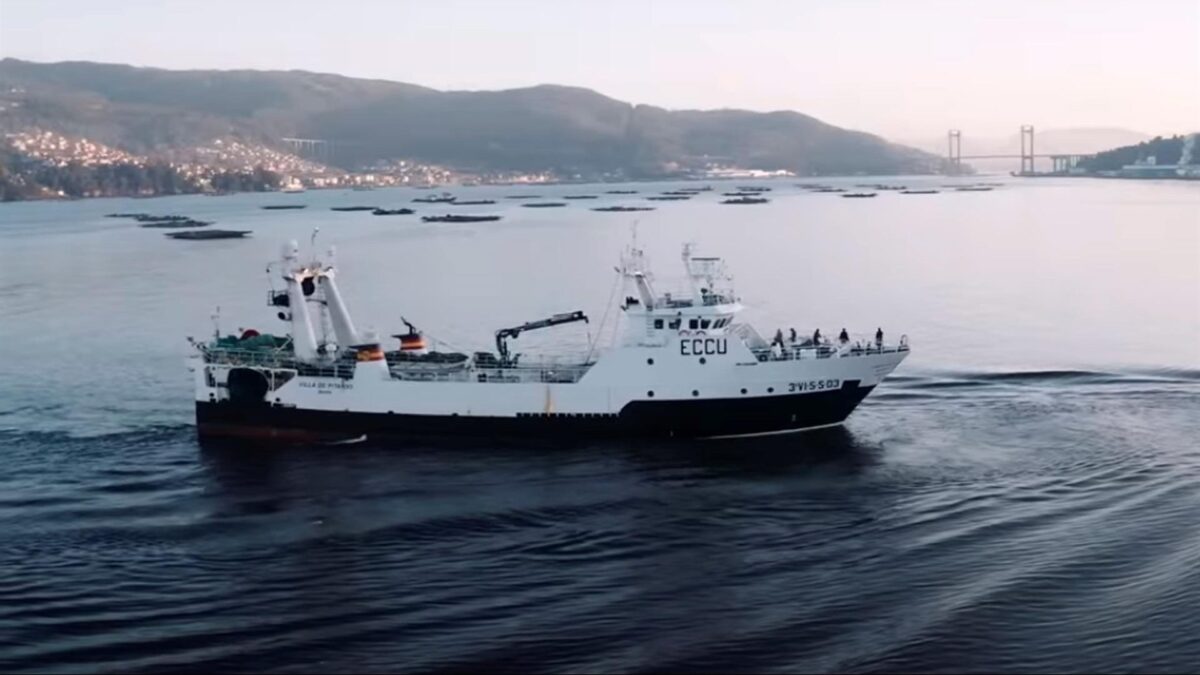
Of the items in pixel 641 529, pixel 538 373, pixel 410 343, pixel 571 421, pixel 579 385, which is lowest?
pixel 641 529

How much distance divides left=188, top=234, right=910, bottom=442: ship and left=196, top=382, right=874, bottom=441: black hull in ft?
0.09

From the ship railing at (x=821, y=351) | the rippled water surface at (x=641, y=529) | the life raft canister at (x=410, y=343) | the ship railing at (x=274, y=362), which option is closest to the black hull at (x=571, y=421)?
the rippled water surface at (x=641, y=529)

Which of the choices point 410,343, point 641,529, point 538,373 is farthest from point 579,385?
point 641,529

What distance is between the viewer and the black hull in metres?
26.4

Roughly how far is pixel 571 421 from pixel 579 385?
0.78 metres

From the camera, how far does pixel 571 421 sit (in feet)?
87.0

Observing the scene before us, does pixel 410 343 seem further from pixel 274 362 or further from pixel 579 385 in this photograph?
pixel 579 385

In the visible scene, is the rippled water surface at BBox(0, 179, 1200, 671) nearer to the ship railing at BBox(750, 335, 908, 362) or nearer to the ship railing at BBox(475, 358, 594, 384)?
the ship railing at BBox(475, 358, 594, 384)

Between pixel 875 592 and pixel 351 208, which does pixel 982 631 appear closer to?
pixel 875 592

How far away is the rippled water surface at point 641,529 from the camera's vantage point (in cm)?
1614

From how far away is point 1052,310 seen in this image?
4641 centimetres

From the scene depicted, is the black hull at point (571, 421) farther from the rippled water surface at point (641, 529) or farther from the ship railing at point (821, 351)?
the ship railing at point (821, 351)

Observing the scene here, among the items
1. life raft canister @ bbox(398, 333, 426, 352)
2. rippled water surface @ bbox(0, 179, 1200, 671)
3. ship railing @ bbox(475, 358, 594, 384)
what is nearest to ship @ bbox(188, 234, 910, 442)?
ship railing @ bbox(475, 358, 594, 384)

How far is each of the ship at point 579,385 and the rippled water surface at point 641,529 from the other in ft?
2.22
